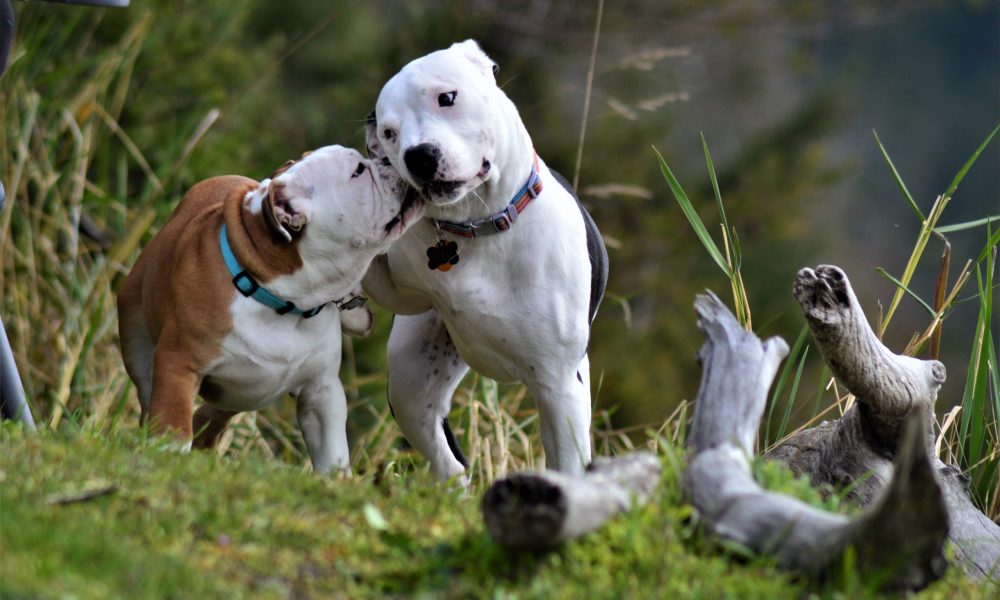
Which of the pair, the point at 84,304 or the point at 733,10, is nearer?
the point at 84,304

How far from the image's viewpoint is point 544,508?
2693 millimetres

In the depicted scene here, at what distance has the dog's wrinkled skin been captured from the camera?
13.3ft

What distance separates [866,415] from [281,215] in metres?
2.14

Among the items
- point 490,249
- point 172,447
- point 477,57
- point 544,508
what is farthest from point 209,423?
point 544,508

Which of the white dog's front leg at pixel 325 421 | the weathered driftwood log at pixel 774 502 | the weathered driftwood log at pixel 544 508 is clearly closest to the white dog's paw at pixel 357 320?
the white dog's front leg at pixel 325 421

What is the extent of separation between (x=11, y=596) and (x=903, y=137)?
32232 mm

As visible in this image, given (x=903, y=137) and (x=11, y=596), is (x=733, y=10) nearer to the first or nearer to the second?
(x=11, y=596)

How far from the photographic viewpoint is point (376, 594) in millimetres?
2686

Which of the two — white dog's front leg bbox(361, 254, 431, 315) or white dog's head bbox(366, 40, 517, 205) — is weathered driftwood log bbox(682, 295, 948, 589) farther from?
white dog's front leg bbox(361, 254, 431, 315)

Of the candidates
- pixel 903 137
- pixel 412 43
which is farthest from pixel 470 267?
pixel 903 137

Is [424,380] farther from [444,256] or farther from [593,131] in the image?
[593,131]

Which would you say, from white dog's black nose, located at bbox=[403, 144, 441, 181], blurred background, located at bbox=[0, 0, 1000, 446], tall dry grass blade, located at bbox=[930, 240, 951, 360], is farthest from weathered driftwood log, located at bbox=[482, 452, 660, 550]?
tall dry grass blade, located at bbox=[930, 240, 951, 360]

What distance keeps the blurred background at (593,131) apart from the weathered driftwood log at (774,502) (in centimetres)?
174

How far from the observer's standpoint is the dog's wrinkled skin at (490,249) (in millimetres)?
4055
